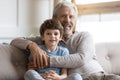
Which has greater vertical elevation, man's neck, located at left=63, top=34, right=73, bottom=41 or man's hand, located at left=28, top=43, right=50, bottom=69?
man's neck, located at left=63, top=34, right=73, bottom=41

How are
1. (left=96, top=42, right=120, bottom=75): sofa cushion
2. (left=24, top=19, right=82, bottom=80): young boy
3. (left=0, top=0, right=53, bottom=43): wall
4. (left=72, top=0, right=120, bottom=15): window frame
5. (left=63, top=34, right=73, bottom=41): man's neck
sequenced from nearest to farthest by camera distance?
1. (left=24, top=19, right=82, bottom=80): young boy
2. (left=63, top=34, right=73, bottom=41): man's neck
3. (left=96, top=42, right=120, bottom=75): sofa cushion
4. (left=72, top=0, right=120, bottom=15): window frame
5. (left=0, top=0, right=53, bottom=43): wall

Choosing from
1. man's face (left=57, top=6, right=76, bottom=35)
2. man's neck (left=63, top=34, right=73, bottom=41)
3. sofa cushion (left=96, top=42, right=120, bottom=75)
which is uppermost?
man's face (left=57, top=6, right=76, bottom=35)

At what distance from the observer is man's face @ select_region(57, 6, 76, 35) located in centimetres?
216

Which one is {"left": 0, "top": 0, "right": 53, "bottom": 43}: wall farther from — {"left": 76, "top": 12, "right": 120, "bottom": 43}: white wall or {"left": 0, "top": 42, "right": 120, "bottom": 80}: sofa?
{"left": 0, "top": 42, "right": 120, "bottom": 80}: sofa

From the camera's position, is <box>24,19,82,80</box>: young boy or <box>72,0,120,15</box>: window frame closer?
<box>24,19,82,80</box>: young boy

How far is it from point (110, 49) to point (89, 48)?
377mm

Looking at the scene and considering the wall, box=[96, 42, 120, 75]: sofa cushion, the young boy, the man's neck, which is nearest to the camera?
the young boy

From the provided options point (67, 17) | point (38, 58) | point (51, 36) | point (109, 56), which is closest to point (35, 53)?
point (38, 58)

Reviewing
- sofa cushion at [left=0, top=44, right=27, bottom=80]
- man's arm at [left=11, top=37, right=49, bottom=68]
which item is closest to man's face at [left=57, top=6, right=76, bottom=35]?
man's arm at [left=11, top=37, right=49, bottom=68]

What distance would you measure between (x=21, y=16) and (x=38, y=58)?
4.82ft

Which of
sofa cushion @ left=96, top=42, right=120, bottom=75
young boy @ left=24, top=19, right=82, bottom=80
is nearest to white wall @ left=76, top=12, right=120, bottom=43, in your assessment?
sofa cushion @ left=96, top=42, right=120, bottom=75

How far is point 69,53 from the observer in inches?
82.7

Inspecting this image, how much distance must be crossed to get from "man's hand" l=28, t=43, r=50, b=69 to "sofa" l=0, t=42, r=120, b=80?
0.35ft

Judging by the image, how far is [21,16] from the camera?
3277mm
